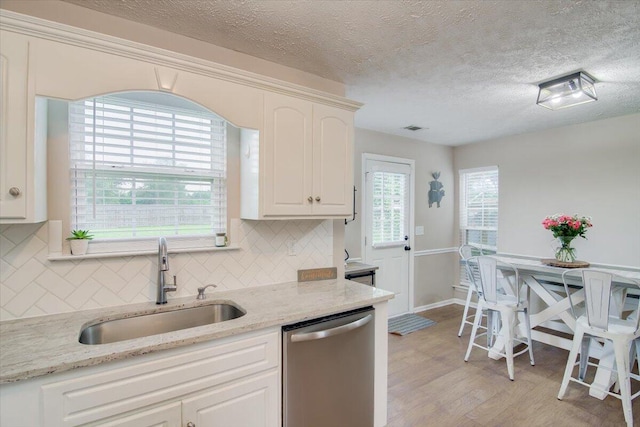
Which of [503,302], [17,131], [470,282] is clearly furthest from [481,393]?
[17,131]

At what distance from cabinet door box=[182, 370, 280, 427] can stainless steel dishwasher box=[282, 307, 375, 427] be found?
0.07 meters

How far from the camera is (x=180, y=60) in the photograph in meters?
1.68

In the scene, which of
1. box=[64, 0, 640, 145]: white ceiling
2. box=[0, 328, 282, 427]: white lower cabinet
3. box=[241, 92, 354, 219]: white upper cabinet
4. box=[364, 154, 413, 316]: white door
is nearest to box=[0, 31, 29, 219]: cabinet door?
box=[64, 0, 640, 145]: white ceiling

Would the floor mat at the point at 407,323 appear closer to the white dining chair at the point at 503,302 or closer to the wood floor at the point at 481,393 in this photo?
the wood floor at the point at 481,393

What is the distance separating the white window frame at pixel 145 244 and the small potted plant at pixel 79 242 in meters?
0.04

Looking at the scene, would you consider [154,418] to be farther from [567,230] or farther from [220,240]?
[567,230]

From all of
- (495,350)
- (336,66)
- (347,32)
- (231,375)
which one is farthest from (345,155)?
(495,350)

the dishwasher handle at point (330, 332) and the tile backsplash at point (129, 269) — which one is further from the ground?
the tile backsplash at point (129, 269)

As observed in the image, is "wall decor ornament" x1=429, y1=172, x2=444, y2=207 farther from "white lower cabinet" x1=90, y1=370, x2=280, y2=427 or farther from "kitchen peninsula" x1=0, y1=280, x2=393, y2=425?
"white lower cabinet" x1=90, y1=370, x2=280, y2=427

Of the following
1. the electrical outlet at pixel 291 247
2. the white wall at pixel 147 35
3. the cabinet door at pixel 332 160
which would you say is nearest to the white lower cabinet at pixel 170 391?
the electrical outlet at pixel 291 247

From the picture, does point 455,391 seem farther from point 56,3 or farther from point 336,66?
point 56,3

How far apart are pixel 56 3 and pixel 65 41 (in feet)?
1.16

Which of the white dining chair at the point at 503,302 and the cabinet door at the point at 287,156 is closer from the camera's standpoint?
the cabinet door at the point at 287,156

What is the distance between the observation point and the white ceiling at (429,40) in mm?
1595
